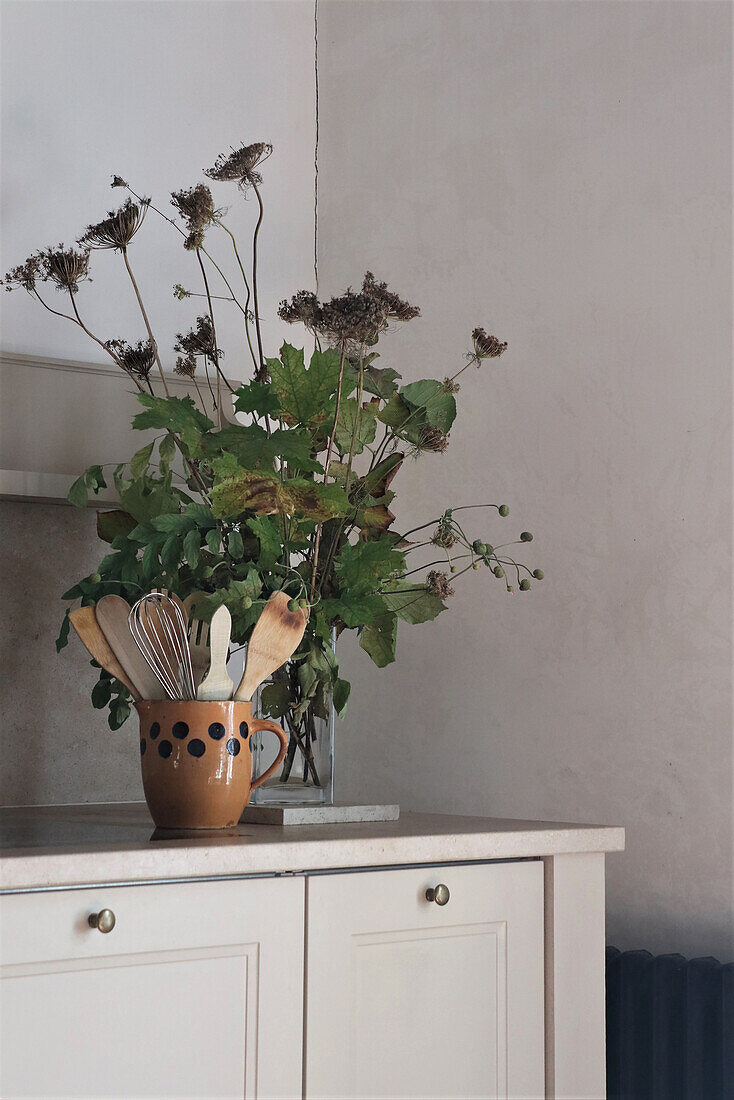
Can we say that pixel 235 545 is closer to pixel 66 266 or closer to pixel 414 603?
pixel 414 603

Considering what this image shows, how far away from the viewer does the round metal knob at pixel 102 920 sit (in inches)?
30.5

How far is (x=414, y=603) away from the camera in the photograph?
1.14 m

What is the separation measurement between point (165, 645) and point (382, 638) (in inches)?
9.8

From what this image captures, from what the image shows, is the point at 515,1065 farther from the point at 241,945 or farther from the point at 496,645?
the point at 496,645

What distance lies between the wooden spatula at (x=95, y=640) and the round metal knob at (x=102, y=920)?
0.24 m

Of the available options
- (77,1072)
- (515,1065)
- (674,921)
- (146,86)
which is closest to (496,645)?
(674,921)

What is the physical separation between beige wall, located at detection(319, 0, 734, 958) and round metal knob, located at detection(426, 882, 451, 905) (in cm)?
33

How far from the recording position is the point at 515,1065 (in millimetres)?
971

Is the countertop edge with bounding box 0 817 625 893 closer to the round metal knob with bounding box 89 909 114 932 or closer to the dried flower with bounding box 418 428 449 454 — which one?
the round metal knob with bounding box 89 909 114 932

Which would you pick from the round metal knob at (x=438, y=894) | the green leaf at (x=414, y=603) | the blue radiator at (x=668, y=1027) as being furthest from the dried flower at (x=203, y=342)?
the blue radiator at (x=668, y=1027)

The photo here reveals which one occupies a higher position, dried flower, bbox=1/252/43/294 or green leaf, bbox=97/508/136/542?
dried flower, bbox=1/252/43/294

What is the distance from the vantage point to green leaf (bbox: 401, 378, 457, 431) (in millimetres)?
1130

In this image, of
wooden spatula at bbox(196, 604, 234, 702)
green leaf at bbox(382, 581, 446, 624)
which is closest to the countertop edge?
wooden spatula at bbox(196, 604, 234, 702)

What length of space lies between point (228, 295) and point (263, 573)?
0.61m
